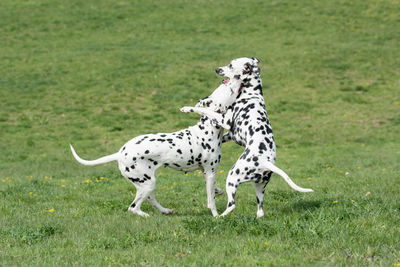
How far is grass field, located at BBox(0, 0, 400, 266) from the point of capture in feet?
18.1

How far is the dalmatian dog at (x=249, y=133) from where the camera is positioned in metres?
6.64

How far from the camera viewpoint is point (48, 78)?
74.9ft

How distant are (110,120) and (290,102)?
7.96 metres

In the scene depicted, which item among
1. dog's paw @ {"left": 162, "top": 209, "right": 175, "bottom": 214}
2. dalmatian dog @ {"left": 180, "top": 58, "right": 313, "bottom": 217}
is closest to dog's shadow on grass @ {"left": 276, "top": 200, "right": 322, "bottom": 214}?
dalmatian dog @ {"left": 180, "top": 58, "right": 313, "bottom": 217}

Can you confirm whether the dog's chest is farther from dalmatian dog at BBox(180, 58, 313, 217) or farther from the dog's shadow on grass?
the dog's shadow on grass

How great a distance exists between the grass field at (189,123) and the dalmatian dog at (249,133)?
0.51 meters

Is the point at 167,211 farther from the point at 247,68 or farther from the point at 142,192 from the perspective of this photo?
the point at 247,68

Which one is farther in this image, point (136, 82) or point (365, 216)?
point (136, 82)

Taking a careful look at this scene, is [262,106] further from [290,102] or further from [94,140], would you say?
[290,102]

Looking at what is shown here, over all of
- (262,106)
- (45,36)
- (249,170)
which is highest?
(262,106)

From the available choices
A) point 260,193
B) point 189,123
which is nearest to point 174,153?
point 260,193

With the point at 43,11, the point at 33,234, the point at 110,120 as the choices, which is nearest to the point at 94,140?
the point at 110,120

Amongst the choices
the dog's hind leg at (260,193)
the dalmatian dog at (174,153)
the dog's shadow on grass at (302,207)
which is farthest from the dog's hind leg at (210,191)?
the dog's shadow on grass at (302,207)

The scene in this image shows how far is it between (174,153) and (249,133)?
1234 mm
